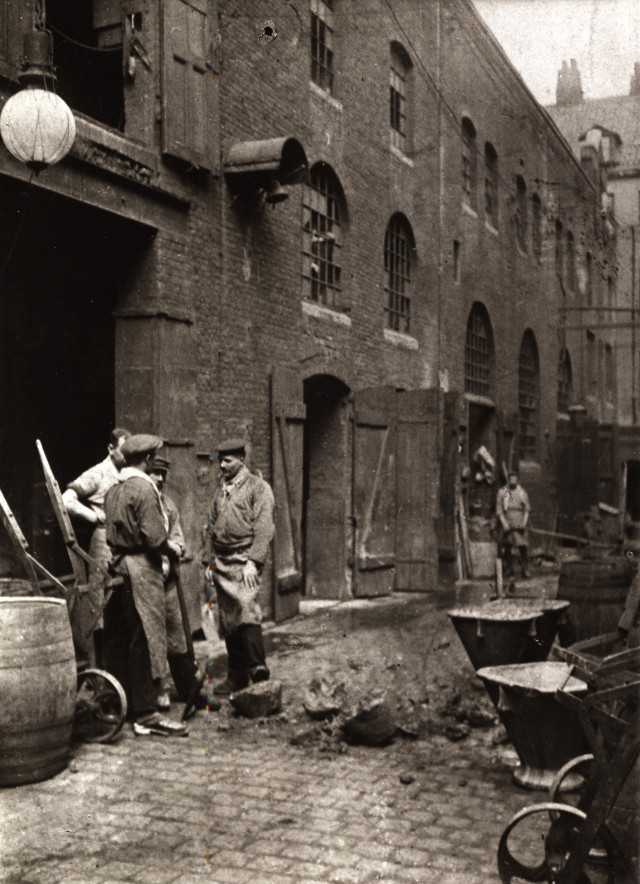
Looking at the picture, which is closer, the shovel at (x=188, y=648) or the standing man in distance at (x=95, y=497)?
the shovel at (x=188, y=648)

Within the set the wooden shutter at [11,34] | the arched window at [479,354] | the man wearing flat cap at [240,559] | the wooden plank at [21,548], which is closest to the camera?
the wooden plank at [21,548]

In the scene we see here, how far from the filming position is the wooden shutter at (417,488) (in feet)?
43.8

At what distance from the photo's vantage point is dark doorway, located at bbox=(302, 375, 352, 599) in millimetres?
12594

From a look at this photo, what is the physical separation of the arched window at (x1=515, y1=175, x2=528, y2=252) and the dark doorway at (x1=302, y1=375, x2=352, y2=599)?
1010 centimetres

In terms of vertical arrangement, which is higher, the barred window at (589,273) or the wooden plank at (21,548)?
the barred window at (589,273)

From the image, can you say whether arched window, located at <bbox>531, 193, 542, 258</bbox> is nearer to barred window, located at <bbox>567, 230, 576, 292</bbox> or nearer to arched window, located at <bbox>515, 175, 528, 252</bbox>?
arched window, located at <bbox>515, 175, 528, 252</bbox>

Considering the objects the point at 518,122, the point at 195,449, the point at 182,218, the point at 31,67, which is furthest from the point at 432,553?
the point at 518,122

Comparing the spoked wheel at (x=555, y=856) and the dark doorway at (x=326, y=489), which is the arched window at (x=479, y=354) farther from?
the spoked wheel at (x=555, y=856)

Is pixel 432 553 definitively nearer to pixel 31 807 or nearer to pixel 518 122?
pixel 31 807

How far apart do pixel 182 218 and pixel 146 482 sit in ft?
12.3

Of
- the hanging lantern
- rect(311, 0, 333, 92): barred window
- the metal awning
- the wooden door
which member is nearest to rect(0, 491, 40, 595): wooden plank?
the hanging lantern

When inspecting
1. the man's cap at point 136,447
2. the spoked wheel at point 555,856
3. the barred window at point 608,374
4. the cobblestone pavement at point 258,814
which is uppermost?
the barred window at point 608,374

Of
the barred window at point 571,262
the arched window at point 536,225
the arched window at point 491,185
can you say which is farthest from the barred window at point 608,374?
the arched window at point 491,185

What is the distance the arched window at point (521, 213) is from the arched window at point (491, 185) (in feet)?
5.36
